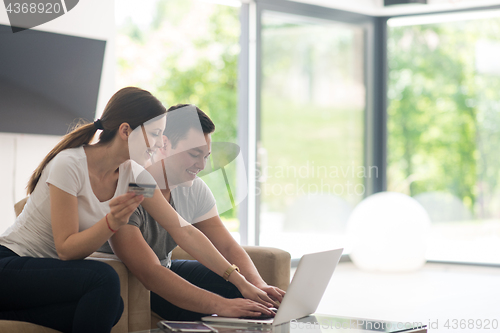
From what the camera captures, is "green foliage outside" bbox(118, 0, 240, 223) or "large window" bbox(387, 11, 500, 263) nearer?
"large window" bbox(387, 11, 500, 263)

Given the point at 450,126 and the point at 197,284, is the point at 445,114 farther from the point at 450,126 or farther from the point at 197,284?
the point at 197,284

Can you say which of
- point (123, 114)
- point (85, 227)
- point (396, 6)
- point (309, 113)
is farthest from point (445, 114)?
point (85, 227)

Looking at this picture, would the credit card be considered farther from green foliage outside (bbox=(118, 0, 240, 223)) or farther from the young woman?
green foliage outside (bbox=(118, 0, 240, 223))

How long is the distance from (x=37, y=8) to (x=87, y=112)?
0.62 meters

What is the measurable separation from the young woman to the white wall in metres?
1.53

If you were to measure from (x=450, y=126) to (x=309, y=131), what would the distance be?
118 centimetres

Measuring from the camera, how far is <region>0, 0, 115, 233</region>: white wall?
2920mm

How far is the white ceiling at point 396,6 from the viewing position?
423cm

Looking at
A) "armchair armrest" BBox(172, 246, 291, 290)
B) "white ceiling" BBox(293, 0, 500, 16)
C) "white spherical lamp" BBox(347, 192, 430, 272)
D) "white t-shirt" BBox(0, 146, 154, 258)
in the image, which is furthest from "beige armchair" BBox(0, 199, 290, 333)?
"white ceiling" BBox(293, 0, 500, 16)

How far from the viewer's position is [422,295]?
3268mm

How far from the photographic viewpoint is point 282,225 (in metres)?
4.20

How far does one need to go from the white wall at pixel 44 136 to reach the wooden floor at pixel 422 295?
1767 millimetres

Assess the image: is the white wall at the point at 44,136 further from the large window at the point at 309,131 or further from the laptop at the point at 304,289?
the laptop at the point at 304,289

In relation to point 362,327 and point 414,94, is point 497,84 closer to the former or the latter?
point 414,94
